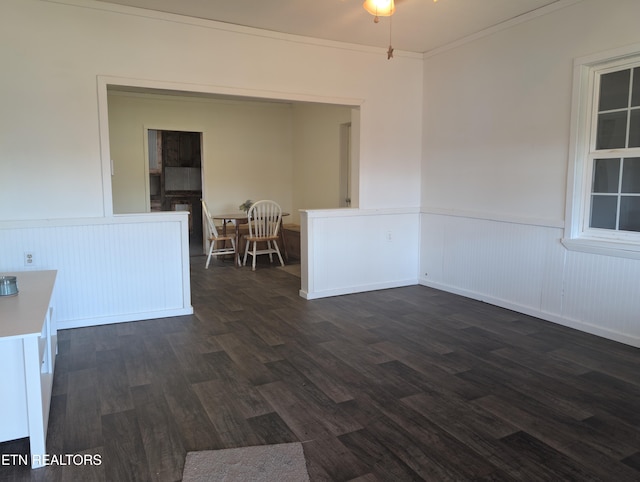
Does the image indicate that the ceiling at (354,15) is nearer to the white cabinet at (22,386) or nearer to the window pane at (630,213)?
the window pane at (630,213)

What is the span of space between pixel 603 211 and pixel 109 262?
4.11 m

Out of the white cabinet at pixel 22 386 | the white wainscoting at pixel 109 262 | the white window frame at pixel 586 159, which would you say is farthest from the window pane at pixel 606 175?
the white cabinet at pixel 22 386

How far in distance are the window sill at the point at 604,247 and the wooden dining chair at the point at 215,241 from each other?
4612 mm

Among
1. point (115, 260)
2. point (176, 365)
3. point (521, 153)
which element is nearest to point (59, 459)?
point (176, 365)

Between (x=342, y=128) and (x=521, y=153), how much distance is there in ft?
10.8

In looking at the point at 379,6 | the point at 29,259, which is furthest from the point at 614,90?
the point at 29,259

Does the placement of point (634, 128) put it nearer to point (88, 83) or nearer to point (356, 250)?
point (356, 250)

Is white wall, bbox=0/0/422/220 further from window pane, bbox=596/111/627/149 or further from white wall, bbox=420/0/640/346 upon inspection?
window pane, bbox=596/111/627/149

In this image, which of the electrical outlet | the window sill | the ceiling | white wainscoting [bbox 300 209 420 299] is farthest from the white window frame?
the electrical outlet

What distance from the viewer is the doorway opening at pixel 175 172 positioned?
31.4ft

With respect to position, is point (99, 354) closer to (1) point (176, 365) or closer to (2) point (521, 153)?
(1) point (176, 365)

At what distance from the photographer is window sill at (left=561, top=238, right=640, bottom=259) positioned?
341 cm

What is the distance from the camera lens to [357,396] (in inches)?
106

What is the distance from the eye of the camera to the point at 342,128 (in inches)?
276
